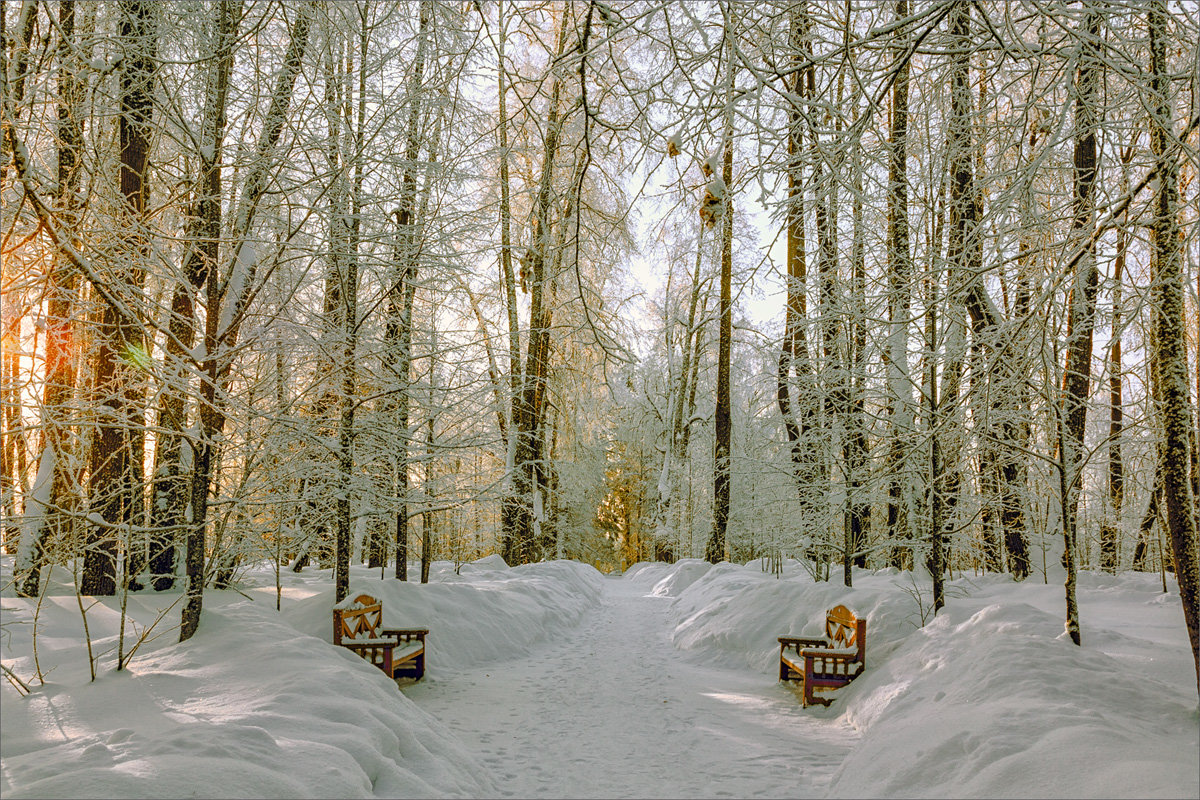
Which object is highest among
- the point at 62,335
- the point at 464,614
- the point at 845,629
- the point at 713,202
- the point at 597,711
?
the point at 62,335

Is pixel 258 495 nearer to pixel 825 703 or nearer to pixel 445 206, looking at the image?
pixel 445 206

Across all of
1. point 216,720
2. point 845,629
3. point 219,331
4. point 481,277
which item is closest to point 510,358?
point 481,277

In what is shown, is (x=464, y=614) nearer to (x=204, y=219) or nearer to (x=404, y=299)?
(x=404, y=299)

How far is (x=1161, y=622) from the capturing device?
242 inches

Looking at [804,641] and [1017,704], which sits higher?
[1017,704]

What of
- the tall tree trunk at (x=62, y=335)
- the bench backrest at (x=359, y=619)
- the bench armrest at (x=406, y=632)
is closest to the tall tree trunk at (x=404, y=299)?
the bench backrest at (x=359, y=619)

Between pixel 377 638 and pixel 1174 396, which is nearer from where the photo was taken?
pixel 1174 396

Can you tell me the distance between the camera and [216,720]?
11.1ft

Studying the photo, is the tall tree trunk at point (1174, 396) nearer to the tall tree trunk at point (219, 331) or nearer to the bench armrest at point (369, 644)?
the tall tree trunk at point (219, 331)

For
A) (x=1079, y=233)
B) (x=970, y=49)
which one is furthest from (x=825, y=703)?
(x=970, y=49)

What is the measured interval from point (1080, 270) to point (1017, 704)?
2447 millimetres

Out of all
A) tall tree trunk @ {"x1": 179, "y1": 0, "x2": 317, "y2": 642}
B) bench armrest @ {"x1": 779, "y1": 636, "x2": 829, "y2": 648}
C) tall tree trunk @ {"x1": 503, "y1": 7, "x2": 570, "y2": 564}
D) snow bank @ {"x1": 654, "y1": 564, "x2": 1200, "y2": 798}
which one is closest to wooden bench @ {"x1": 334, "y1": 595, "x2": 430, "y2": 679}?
tall tree trunk @ {"x1": 179, "y1": 0, "x2": 317, "y2": 642}

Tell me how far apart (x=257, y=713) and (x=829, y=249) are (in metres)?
7.86

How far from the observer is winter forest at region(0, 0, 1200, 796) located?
290 centimetres
